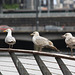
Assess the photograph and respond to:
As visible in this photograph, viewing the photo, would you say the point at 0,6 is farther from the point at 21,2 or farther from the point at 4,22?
the point at 21,2

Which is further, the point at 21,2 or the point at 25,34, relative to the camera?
the point at 21,2

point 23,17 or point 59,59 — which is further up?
point 59,59

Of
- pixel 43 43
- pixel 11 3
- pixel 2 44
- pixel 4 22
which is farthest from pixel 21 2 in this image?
pixel 43 43

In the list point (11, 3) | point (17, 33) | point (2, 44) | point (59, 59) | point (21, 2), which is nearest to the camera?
point (59, 59)

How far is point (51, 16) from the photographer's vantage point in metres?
65.3

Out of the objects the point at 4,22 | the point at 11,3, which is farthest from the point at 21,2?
the point at 4,22

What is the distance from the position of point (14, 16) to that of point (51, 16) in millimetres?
5650

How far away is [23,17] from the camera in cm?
6519

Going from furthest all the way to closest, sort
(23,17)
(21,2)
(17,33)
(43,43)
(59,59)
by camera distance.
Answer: (21,2) → (23,17) → (17,33) → (43,43) → (59,59)

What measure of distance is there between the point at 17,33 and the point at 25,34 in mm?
894

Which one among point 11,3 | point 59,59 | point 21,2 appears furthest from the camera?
point 21,2

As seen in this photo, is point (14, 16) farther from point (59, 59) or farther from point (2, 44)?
point (59, 59)

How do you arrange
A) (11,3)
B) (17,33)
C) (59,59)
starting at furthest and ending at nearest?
1. (11,3)
2. (17,33)
3. (59,59)

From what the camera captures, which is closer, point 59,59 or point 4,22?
point 59,59
